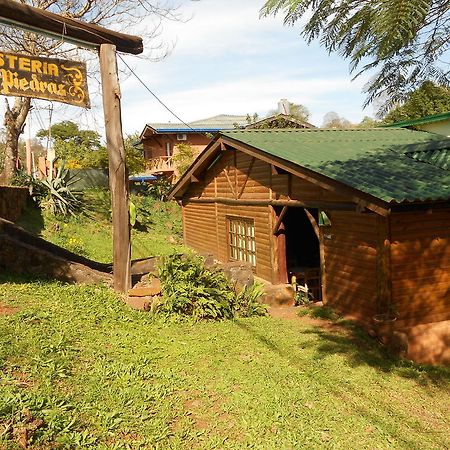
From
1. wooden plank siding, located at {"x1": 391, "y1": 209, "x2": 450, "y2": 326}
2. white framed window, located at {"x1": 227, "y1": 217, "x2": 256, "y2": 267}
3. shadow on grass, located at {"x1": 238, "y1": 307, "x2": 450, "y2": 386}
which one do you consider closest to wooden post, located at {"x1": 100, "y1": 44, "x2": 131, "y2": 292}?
shadow on grass, located at {"x1": 238, "y1": 307, "x2": 450, "y2": 386}

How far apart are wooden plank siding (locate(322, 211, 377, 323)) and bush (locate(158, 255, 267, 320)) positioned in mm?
1879

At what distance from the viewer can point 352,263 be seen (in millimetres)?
9062

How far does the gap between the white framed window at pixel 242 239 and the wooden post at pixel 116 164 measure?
5569 mm

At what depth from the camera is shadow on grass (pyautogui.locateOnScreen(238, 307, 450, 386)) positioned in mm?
7094

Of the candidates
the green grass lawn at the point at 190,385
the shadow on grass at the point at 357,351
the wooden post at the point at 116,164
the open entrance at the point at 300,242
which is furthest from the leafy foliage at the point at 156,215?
the shadow on grass at the point at 357,351

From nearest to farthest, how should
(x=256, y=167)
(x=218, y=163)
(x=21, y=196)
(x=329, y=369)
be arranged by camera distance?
(x=329, y=369) → (x=256, y=167) → (x=218, y=163) → (x=21, y=196)

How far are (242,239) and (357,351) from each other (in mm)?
7024

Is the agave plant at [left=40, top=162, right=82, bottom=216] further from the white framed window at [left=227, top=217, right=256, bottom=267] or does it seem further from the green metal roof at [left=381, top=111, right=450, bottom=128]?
the green metal roof at [left=381, top=111, right=450, bottom=128]

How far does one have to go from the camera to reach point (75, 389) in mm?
4812

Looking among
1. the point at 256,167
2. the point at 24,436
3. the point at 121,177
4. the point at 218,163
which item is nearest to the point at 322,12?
the point at 24,436

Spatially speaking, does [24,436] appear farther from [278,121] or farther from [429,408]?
[278,121]

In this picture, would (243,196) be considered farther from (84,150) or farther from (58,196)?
(84,150)

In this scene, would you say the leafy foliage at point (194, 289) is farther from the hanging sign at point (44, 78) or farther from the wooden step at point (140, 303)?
the hanging sign at point (44, 78)

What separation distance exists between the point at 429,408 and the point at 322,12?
5.57m
